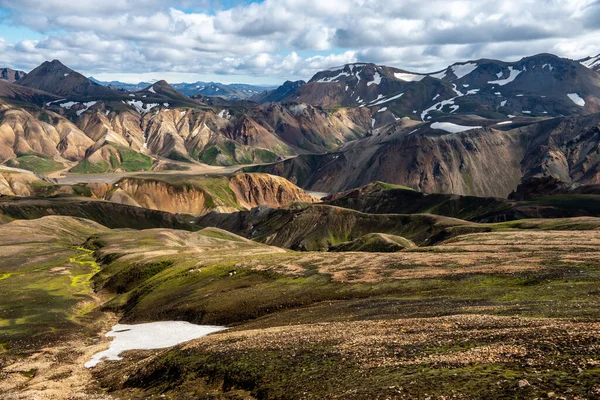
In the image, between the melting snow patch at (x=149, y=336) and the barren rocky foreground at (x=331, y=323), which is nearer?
the barren rocky foreground at (x=331, y=323)

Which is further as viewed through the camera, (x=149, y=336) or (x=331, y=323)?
(x=149, y=336)

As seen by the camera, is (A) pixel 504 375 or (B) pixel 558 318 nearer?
(A) pixel 504 375

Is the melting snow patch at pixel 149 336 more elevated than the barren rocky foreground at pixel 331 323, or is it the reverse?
the barren rocky foreground at pixel 331 323

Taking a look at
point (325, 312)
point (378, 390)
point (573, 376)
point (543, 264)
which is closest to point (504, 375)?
point (573, 376)

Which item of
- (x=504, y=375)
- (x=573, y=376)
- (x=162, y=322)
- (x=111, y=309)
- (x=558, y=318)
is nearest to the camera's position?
(x=573, y=376)

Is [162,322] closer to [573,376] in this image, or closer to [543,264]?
[543,264]

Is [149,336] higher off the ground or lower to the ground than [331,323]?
lower

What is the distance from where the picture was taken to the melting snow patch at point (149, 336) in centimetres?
6153

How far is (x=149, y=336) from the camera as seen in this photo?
2717 inches

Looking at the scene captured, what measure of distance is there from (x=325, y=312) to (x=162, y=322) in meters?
31.4

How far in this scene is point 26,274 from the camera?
124062 millimetres

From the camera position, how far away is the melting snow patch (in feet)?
202

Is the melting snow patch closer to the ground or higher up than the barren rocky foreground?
closer to the ground

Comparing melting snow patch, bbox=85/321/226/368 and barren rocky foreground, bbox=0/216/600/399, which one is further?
melting snow patch, bbox=85/321/226/368
